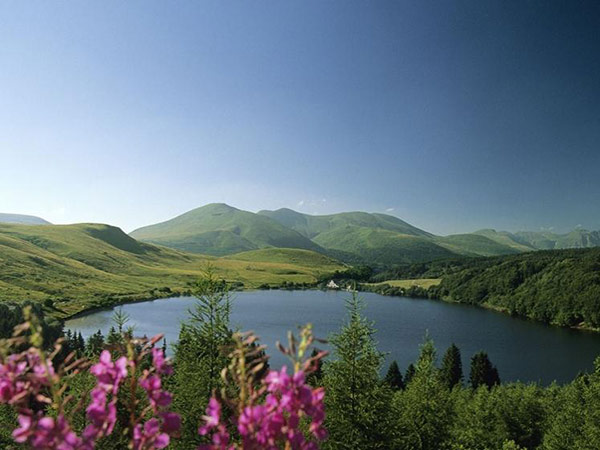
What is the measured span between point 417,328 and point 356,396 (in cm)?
9873

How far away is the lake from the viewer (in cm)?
7888

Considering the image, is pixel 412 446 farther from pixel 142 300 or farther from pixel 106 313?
pixel 142 300

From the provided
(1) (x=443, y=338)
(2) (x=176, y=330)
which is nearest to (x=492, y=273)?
(1) (x=443, y=338)

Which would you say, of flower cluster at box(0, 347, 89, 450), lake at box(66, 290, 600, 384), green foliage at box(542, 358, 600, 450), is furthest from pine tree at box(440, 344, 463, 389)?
flower cluster at box(0, 347, 89, 450)

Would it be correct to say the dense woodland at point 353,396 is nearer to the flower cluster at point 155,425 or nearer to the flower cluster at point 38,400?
the flower cluster at point 38,400

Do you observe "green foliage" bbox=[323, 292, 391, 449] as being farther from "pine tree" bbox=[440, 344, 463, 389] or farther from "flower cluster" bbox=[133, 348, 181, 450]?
"pine tree" bbox=[440, 344, 463, 389]

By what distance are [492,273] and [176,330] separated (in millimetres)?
157284

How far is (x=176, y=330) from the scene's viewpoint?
100m

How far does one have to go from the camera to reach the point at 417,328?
4274 inches

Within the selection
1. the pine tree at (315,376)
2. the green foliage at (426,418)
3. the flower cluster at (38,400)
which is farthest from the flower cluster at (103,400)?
the green foliage at (426,418)

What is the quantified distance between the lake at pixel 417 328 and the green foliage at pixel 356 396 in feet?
121

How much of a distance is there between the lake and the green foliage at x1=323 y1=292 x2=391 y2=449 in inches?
1447

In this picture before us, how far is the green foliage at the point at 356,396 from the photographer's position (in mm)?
16594

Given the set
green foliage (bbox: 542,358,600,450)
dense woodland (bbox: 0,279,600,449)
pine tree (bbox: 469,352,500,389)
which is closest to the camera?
dense woodland (bbox: 0,279,600,449)
